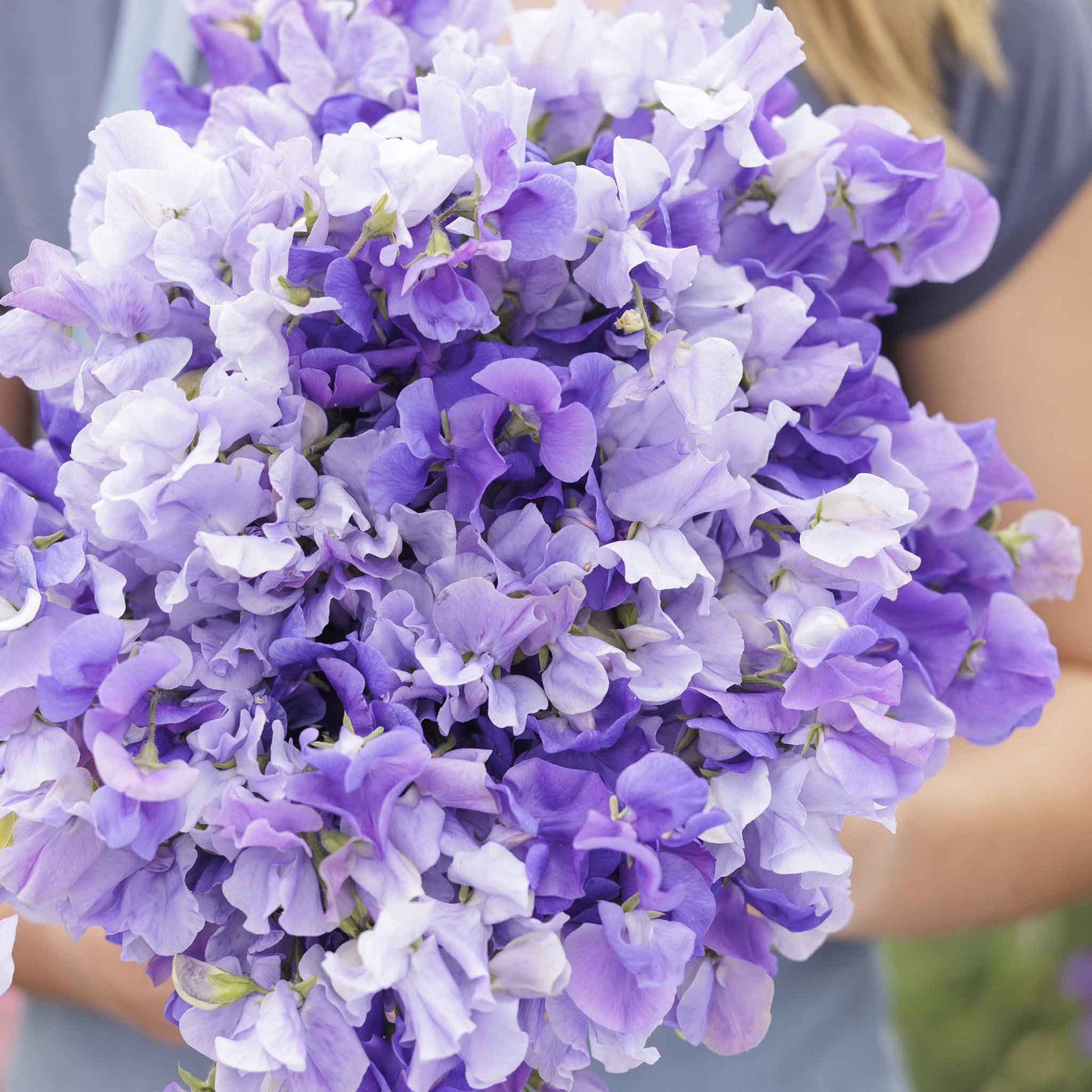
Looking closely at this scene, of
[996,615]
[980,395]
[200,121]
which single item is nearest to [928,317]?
[980,395]

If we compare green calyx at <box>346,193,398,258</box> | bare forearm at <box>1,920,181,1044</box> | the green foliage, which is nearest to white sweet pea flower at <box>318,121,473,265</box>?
green calyx at <box>346,193,398,258</box>

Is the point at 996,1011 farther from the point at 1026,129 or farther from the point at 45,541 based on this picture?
the point at 45,541

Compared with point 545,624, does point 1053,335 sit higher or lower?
lower

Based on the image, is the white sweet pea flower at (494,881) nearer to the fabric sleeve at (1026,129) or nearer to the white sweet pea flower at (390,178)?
the white sweet pea flower at (390,178)

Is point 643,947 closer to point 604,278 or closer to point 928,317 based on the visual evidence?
point 604,278

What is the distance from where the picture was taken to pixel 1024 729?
0.67 meters

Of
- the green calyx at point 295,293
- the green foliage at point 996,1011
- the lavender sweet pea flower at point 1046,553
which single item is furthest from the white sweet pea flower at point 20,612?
the green foliage at point 996,1011

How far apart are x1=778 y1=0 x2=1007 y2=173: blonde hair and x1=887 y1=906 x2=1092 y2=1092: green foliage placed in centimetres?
137

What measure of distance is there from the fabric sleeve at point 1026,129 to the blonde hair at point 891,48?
0.06ft

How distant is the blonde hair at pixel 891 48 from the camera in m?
0.62

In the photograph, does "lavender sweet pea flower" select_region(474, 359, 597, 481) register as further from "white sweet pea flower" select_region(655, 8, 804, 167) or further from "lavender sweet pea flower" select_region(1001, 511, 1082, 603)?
"lavender sweet pea flower" select_region(1001, 511, 1082, 603)

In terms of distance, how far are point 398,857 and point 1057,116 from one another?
61 cm

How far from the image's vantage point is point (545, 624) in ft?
0.97

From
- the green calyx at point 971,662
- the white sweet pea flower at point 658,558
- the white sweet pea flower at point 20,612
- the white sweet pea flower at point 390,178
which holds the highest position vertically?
the white sweet pea flower at point 390,178
